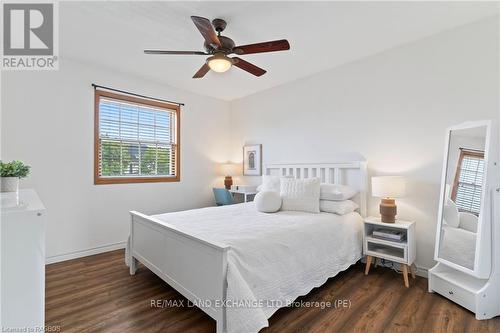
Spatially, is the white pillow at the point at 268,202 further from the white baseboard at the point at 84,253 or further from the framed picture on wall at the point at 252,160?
the white baseboard at the point at 84,253

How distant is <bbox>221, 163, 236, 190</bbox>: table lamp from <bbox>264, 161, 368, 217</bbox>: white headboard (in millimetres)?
1243

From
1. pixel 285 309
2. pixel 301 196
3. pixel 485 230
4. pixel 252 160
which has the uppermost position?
pixel 252 160

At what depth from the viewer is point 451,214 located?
2270mm

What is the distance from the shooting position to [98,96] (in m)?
3.32

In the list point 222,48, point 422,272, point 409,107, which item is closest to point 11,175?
point 222,48

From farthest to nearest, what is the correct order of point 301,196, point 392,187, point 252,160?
point 252,160 → point 301,196 → point 392,187

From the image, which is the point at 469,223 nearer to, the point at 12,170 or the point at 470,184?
the point at 470,184

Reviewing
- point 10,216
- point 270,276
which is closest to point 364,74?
point 270,276

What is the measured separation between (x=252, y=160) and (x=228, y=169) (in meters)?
0.56

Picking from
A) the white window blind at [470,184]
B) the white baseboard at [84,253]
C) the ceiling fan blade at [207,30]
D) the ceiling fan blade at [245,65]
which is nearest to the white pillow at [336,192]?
the white window blind at [470,184]

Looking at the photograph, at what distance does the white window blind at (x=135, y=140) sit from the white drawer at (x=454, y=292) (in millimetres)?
3757

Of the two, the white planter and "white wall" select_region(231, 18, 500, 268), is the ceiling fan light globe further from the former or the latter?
"white wall" select_region(231, 18, 500, 268)

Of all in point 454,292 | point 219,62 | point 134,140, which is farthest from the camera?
point 134,140

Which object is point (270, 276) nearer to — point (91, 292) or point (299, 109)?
point (91, 292)
